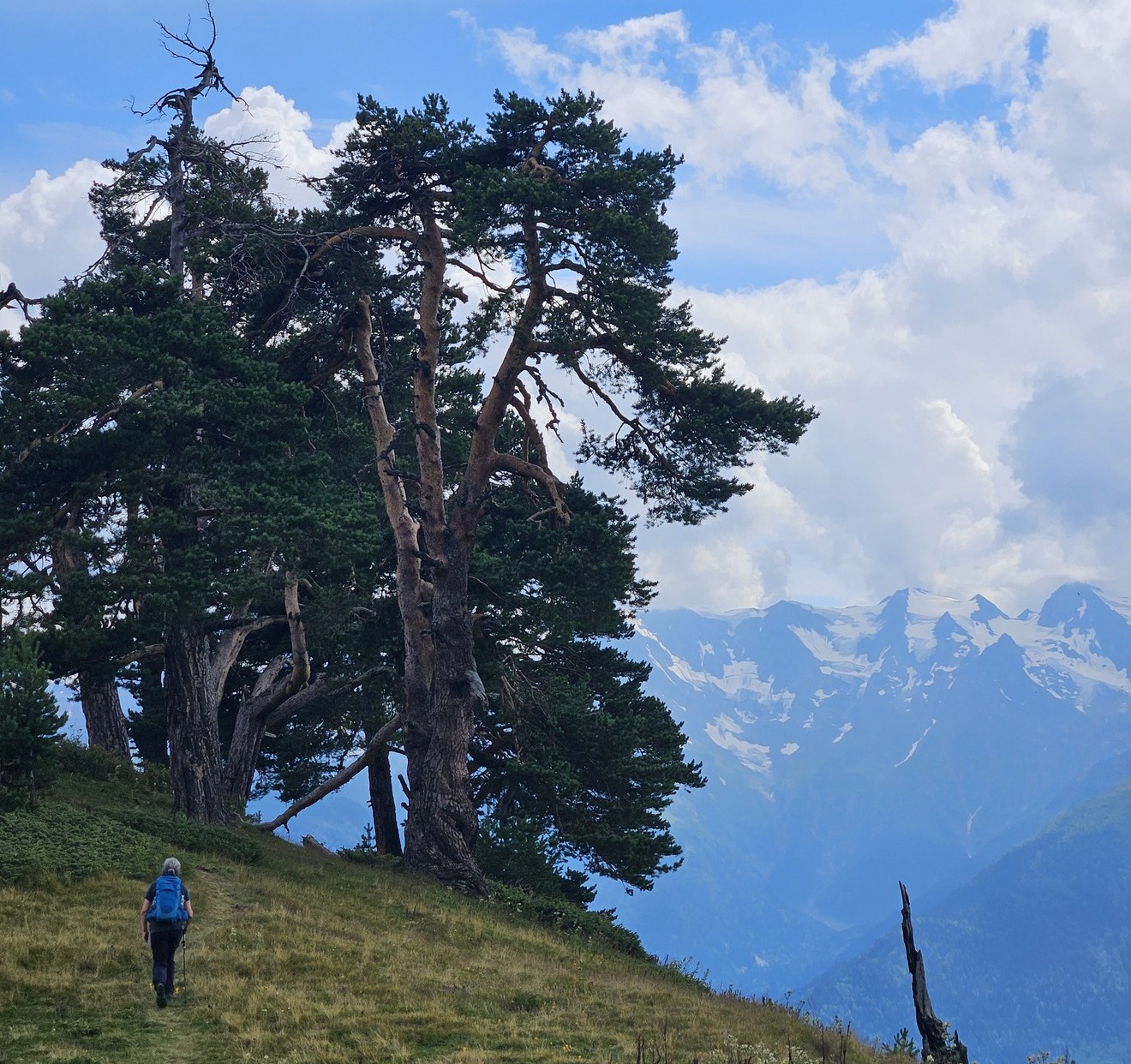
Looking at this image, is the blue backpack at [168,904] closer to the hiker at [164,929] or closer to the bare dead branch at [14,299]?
the hiker at [164,929]

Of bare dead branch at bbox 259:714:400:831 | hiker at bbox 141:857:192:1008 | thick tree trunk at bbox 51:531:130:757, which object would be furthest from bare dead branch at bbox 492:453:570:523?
hiker at bbox 141:857:192:1008

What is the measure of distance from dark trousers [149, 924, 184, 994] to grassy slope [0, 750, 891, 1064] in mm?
307

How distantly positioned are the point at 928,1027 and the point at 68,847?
14036 mm

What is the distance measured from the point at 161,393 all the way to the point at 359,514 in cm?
470

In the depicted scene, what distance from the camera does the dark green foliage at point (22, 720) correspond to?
18328 mm

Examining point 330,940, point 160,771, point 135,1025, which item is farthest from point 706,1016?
point 160,771

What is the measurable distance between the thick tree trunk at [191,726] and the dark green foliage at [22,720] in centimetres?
450

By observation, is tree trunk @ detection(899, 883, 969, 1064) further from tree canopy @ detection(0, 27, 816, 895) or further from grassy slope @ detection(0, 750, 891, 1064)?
tree canopy @ detection(0, 27, 816, 895)

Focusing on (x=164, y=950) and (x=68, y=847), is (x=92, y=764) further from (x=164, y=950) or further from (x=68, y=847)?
(x=164, y=950)

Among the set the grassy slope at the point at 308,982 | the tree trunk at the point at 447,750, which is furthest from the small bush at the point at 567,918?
the grassy slope at the point at 308,982

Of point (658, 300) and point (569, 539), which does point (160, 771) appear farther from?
point (658, 300)

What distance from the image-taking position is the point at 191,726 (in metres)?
23.7

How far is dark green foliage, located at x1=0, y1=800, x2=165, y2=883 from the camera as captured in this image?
712 inches

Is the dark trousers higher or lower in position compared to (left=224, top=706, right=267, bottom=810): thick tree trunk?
lower
